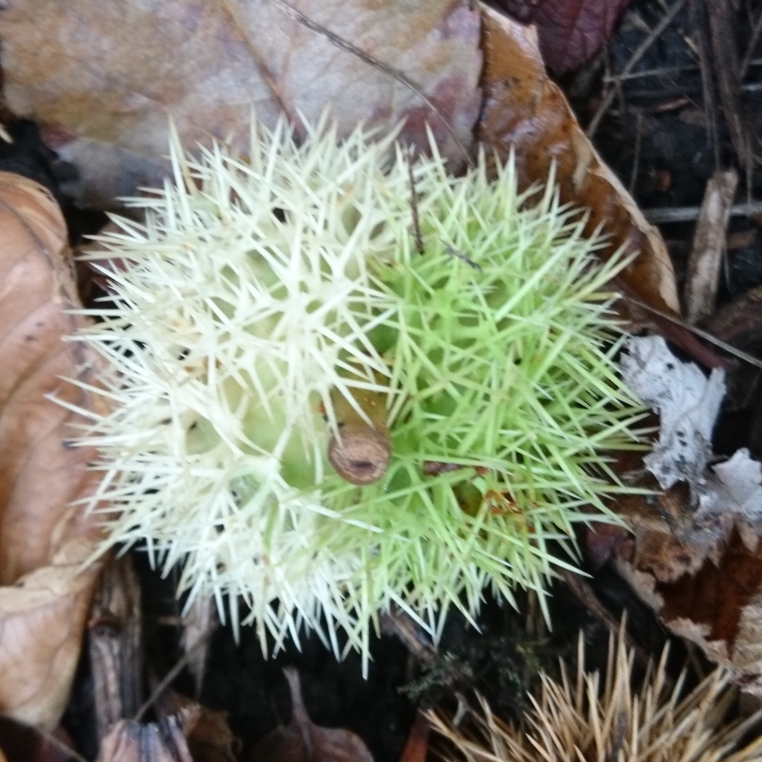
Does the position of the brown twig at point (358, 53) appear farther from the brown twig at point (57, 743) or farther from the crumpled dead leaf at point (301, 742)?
the brown twig at point (57, 743)

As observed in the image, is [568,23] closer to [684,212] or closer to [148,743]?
[684,212]

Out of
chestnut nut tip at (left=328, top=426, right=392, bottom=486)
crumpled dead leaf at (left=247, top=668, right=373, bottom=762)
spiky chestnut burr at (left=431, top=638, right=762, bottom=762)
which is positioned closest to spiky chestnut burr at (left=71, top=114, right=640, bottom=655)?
chestnut nut tip at (left=328, top=426, right=392, bottom=486)

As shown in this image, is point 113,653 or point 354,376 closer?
point 354,376

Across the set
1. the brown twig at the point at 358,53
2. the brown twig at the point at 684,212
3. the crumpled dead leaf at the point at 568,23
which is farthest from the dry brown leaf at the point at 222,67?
the brown twig at the point at 684,212

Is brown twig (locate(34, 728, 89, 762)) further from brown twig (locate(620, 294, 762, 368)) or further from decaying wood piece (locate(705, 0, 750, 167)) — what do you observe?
decaying wood piece (locate(705, 0, 750, 167))

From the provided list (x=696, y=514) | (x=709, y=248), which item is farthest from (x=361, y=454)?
(x=709, y=248)

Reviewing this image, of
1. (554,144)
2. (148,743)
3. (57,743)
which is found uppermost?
(554,144)
